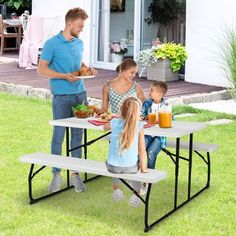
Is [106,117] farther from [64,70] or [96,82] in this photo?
[96,82]

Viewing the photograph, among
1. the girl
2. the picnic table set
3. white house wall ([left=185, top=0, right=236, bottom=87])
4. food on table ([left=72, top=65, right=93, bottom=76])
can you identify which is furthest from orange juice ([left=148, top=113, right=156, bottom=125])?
white house wall ([left=185, top=0, right=236, bottom=87])

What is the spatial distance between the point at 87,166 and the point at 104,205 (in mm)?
455

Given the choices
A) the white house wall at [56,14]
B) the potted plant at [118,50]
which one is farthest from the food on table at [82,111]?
the white house wall at [56,14]

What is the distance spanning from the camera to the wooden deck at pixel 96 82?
10.3 meters

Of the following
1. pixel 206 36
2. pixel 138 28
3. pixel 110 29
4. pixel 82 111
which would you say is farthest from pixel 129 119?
pixel 110 29

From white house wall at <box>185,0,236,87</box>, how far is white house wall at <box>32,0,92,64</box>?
289 centimetres

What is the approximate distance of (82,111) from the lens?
5.22 metres

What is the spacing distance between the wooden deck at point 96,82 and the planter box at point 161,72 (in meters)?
0.13

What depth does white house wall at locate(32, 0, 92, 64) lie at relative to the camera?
13750mm

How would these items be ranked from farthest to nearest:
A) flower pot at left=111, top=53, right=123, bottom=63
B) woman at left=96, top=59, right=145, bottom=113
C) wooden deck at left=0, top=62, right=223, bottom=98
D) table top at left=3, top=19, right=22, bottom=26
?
table top at left=3, top=19, right=22, bottom=26 < flower pot at left=111, top=53, right=123, bottom=63 < wooden deck at left=0, top=62, right=223, bottom=98 < woman at left=96, top=59, right=145, bottom=113

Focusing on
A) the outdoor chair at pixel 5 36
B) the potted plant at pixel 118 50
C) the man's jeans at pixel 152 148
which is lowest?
the man's jeans at pixel 152 148

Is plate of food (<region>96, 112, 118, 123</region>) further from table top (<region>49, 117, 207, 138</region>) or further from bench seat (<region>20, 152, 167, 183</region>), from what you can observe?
bench seat (<region>20, 152, 167, 183</region>)

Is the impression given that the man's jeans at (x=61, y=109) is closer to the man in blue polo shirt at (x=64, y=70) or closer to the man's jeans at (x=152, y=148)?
the man in blue polo shirt at (x=64, y=70)

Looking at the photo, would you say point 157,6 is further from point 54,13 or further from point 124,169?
point 124,169
